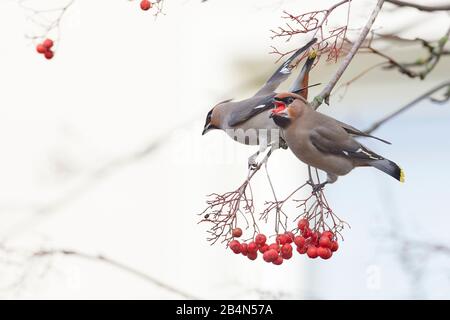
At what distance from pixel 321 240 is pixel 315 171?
0.18 metres

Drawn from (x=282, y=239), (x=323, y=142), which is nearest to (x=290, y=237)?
(x=282, y=239)


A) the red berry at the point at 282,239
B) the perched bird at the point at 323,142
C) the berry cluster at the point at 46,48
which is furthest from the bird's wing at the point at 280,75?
the berry cluster at the point at 46,48

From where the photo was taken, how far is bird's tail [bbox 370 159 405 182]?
53.1 inches

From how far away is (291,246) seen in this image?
1294 mm

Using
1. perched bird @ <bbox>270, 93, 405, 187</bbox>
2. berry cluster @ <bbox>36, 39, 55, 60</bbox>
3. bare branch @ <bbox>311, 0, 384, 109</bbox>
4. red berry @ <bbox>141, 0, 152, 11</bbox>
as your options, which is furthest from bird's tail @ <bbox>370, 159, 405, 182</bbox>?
berry cluster @ <bbox>36, 39, 55, 60</bbox>

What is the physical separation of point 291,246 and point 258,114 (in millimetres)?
273

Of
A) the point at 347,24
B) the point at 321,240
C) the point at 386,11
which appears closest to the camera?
the point at 321,240

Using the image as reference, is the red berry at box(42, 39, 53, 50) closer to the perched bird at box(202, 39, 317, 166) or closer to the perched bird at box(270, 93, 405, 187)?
the perched bird at box(202, 39, 317, 166)

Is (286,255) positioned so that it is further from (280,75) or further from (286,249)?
(280,75)

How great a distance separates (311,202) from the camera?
1419 millimetres

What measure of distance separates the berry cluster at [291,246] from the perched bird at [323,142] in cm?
13

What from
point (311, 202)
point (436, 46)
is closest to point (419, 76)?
point (436, 46)
